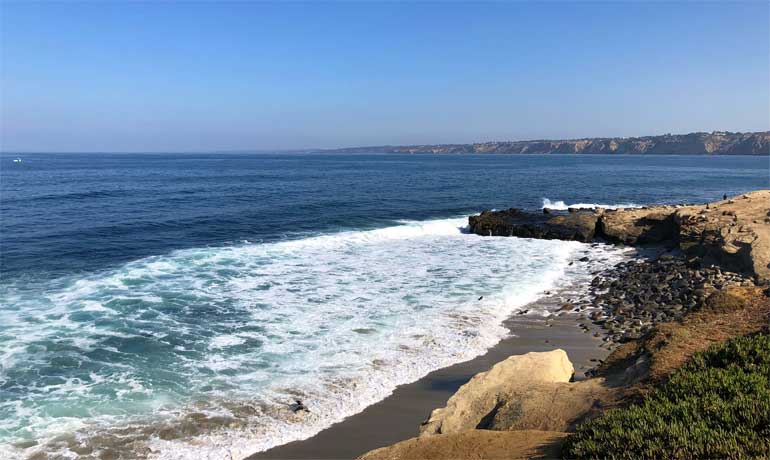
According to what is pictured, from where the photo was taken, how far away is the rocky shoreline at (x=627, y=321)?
7582 millimetres

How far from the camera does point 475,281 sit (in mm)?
20953

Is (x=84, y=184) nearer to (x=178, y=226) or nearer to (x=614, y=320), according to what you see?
(x=178, y=226)

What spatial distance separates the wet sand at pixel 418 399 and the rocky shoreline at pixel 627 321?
3.03 feet

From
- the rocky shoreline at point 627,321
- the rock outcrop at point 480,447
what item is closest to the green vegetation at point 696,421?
the rock outcrop at point 480,447

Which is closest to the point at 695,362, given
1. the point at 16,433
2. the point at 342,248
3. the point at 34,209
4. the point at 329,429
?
the point at 329,429

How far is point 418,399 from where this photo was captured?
10969mm

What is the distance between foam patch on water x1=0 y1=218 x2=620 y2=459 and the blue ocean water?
5 cm

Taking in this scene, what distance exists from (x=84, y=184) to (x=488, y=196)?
160 feet

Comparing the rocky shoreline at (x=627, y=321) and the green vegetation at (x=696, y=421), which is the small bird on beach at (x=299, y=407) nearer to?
the rocky shoreline at (x=627, y=321)

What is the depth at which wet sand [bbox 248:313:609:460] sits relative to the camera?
359 inches

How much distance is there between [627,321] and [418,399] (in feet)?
29.7

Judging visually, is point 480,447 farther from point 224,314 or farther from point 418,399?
point 224,314

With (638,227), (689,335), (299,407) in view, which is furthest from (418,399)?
(638,227)

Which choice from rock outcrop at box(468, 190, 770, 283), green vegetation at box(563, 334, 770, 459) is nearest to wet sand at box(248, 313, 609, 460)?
green vegetation at box(563, 334, 770, 459)
